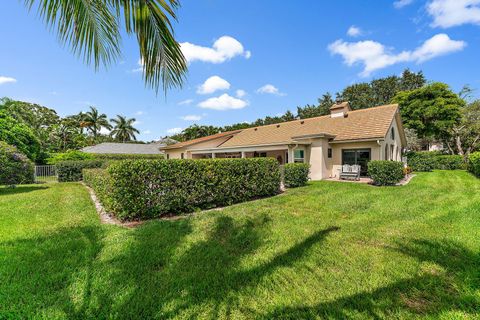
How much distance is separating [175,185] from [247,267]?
431 cm

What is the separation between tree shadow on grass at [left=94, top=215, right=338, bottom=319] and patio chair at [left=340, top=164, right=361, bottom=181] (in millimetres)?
10914

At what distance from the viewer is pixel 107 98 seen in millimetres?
4121

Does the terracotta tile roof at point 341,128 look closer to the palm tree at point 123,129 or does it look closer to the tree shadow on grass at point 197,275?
the tree shadow on grass at point 197,275

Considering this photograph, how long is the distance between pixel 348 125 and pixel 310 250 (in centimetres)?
1596

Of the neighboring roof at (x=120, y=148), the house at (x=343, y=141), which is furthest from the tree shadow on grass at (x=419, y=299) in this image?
the neighboring roof at (x=120, y=148)

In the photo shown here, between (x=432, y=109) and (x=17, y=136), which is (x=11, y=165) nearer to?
(x=17, y=136)

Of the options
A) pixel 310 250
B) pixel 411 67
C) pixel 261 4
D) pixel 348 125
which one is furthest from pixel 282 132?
pixel 411 67

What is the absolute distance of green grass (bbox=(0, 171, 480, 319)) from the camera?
2667 mm

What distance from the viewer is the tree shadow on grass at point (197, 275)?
267cm

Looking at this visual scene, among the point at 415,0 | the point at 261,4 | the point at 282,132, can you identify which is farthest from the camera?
the point at 282,132

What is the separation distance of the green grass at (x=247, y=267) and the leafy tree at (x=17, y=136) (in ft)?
36.6

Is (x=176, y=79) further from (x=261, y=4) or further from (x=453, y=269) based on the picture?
(x=261, y=4)

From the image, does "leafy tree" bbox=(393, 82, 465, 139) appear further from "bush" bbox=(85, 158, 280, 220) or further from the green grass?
"bush" bbox=(85, 158, 280, 220)

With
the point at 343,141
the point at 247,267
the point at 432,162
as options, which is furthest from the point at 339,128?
the point at 247,267
